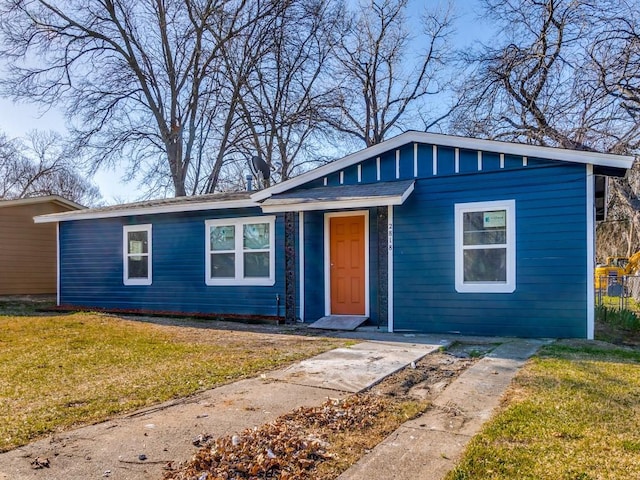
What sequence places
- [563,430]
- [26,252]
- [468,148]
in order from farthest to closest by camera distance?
1. [26,252]
2. [468,148]
3. [563,430]

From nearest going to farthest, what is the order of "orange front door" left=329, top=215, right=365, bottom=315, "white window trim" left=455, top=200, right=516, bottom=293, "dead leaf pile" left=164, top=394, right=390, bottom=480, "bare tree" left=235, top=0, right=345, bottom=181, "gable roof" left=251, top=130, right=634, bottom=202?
"dead leaf pile" left=164, top=394, right=390, bottom=480, "gable roof" left=251, top=130, right=634, bottom=202, "white window trim" left=455, top=200, right=516, bottom=293, "orange front door" left=329, top=215, right=365, bottom=315, "bare tree" left=235, top=0, right=345, bottom=181

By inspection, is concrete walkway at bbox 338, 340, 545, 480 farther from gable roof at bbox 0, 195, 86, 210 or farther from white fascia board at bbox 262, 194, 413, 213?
gable roof at bbox 0, 195, 86, 210

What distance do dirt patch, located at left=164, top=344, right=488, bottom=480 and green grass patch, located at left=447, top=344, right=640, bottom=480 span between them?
642 millimetres

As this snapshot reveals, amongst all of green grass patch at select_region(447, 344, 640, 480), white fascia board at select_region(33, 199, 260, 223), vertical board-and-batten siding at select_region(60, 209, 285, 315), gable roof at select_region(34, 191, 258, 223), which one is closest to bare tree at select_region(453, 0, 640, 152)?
gable roof at select_region(34, 191, 258, 223)

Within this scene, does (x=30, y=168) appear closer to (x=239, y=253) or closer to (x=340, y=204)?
(x=239, y=253)

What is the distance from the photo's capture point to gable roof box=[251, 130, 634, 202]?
6.74 meters

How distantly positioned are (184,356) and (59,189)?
33642mm

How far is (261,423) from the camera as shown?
3340mm

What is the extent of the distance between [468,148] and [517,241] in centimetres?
167

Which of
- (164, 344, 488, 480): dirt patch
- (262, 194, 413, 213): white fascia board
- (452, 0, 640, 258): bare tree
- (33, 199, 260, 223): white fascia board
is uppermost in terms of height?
(452, 0, 640, 258): bare tree

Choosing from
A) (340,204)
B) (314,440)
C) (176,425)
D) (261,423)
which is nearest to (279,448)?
(314,440)

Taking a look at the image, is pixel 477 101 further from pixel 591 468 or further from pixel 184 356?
pixel 591 468

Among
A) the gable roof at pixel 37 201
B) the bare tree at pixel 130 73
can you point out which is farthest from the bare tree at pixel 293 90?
the gable roof at pixel 37 201

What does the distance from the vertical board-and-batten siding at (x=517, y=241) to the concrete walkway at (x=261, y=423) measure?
234cm
